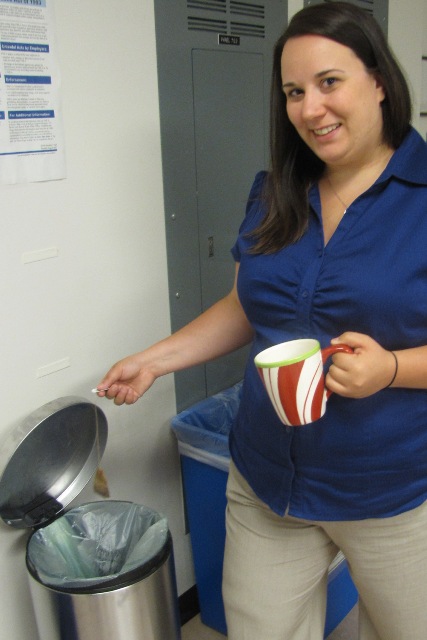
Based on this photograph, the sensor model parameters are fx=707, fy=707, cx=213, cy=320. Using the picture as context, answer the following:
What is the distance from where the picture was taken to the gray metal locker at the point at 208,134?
183 centimetres

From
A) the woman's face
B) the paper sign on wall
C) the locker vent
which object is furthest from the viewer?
the locker vent

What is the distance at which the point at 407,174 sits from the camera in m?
1.23

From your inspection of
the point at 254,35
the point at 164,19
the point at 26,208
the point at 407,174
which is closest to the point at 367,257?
the point at 407,174

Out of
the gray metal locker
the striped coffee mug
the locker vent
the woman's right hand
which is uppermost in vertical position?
the locker vent

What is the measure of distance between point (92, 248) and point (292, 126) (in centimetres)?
57

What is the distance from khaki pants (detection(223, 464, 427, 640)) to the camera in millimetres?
1280

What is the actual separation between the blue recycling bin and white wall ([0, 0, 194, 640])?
15cm

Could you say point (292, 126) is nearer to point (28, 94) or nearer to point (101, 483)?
point (28, 94)

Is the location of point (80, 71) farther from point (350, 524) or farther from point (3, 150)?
point (350, 524)

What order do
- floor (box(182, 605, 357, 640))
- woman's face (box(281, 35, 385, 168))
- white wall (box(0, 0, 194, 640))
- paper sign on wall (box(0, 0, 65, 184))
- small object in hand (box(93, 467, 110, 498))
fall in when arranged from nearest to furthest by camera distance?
woman's face (box(281, 35, 385, 168)) < paper sign on wall (box(0, 0, 65, 184)) < white wall (box(0, 0, 194, 640)) < small object in hand (box(93, 467, 110, 498)) < floor (box(182, 605, 357, 640))

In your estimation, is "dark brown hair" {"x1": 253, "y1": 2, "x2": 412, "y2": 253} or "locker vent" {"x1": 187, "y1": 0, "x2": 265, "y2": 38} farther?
"locker vent" {"x1": 187, "y1": 0, "x2": 265, "y2": 38}

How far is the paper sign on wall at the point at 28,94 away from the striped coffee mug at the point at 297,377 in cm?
70

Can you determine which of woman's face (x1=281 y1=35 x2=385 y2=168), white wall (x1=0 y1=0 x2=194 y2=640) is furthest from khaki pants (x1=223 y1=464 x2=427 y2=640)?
woman's face (x1=281 y1=35 x2=385 y2=168)

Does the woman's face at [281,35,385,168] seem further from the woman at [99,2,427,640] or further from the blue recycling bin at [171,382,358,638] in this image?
the blue recycling bin at [171,382,358,638]
